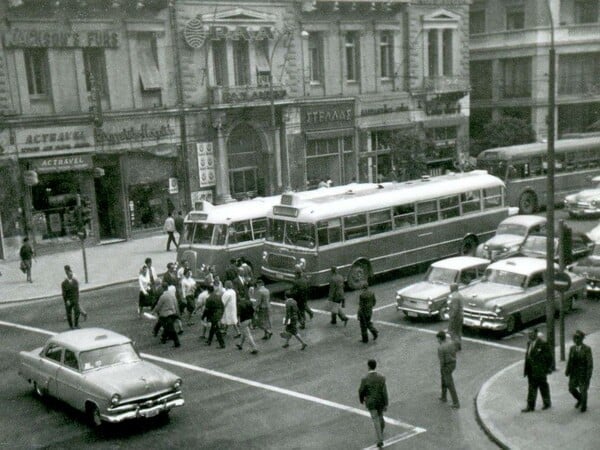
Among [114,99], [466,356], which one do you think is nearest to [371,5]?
[114,99]

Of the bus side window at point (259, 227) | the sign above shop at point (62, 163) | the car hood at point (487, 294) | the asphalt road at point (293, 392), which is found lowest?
the asphalt road at point (293, 392)

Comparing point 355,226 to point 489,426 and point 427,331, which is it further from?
point 489,426

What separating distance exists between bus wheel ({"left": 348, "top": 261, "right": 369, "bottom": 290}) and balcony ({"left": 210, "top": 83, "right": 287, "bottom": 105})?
15.0m

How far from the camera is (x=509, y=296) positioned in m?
19.1

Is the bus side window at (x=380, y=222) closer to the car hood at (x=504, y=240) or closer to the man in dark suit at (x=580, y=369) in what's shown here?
the car hood at (x=504, y=240)

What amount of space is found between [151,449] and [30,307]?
12739 mm

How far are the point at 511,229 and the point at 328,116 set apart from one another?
1685cm

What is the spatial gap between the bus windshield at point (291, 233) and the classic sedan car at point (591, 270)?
7.61 meters

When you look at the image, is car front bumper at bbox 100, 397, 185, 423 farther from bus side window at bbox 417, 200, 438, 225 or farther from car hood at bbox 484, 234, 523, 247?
car hood at bbox 484, 234, 523, 247

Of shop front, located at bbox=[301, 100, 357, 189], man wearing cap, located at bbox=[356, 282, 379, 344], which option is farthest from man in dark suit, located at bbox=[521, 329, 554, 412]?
shop front, located at bbox=[301, 100, 357, 189]

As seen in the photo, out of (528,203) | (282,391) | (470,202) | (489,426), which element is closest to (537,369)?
(489,426)

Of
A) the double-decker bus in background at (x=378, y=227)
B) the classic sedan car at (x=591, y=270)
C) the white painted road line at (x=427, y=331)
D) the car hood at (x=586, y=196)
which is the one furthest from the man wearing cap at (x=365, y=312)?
the car hood at (x=586, y=196)

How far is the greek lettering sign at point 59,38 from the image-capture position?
30438 mm

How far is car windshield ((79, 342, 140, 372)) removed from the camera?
14328 millimetres
